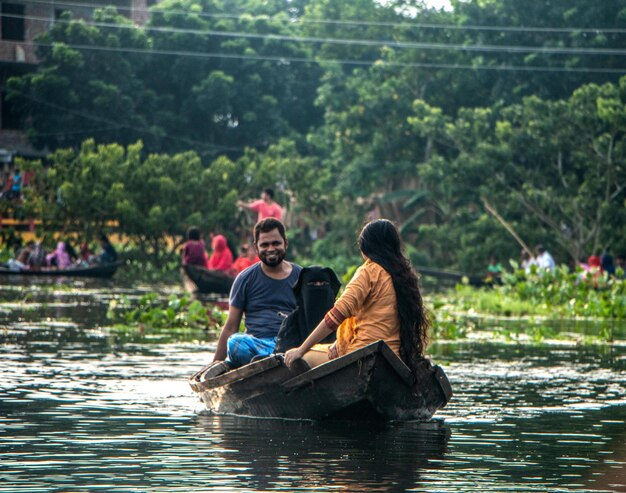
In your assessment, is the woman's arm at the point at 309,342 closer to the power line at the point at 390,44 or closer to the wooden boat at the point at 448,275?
the wooden boat at the point at 448,275

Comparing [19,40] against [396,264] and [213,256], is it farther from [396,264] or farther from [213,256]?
[396,264]

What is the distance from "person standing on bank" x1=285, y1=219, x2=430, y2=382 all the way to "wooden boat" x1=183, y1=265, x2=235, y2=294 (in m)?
16.4

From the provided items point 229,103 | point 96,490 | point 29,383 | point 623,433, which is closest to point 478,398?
point 623,433

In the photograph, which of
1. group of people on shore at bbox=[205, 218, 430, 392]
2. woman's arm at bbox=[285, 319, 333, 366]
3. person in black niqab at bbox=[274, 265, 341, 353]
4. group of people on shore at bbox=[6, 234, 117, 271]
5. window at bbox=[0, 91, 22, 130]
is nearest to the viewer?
woman's arm at bbox=[285, 319, 333, 366]

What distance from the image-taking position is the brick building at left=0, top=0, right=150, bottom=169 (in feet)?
162

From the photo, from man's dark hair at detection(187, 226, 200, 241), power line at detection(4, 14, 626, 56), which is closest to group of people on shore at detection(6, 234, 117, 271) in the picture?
man's dark hair at detection(187, 226, 200, 241)

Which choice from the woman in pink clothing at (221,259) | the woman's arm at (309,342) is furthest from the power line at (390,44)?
the woman's arm at (309,342)

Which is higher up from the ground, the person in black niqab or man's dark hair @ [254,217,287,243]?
man's dark hair @ [254,217,287,243]

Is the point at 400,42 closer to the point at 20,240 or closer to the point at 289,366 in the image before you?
the point at 20,240

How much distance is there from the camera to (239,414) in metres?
11.1

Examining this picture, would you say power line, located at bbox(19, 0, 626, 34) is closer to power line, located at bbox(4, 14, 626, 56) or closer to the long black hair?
power line, located at bbox(4, 14, 626, 56)

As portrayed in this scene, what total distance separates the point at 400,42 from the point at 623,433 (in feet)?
118

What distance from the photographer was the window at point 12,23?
5022 centimetres

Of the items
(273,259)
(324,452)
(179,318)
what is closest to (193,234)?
(179,318)
